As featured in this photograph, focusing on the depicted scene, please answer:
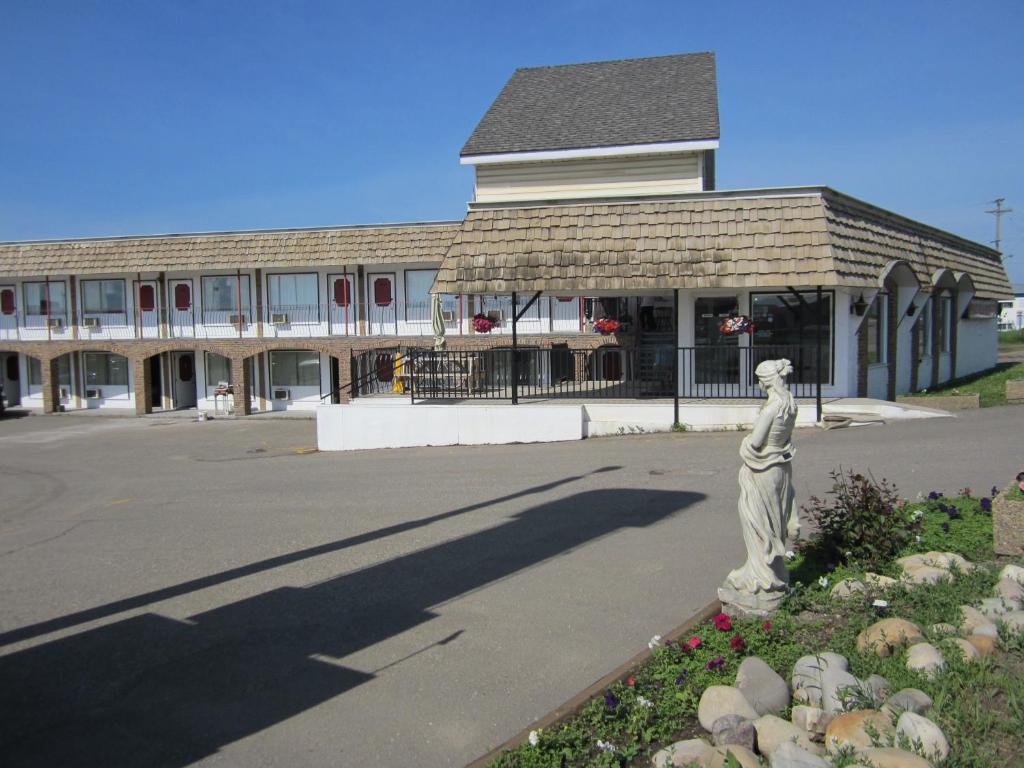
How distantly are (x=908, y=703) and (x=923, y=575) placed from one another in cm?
210

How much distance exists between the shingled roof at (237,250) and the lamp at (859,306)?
644 inches

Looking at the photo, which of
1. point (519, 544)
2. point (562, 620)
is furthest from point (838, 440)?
point (562, 620)

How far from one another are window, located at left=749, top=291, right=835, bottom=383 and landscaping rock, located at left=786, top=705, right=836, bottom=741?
39.4ft

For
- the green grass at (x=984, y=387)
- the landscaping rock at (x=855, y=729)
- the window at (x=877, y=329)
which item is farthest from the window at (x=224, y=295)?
the landscaping rock at (x=855, y=729)

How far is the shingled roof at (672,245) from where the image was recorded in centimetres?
1466

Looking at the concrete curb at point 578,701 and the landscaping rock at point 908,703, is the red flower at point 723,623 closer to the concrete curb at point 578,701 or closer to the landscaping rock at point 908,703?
the concrete curb at point 578,701

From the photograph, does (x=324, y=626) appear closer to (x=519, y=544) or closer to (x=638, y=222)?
(x=519, y=544)

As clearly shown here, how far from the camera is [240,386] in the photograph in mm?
32469

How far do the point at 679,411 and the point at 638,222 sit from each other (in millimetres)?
Answer: 3678

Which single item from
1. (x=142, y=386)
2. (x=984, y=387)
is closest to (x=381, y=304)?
(x=142, y=386)

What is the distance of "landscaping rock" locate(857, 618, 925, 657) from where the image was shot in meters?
5.09

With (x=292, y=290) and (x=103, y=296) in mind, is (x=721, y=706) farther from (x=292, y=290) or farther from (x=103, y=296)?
(x=103, y=296)

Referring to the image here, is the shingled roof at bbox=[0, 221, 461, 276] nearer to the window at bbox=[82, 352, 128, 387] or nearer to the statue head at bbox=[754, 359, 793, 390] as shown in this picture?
the window at bbox=[82, 352, 128, 387]

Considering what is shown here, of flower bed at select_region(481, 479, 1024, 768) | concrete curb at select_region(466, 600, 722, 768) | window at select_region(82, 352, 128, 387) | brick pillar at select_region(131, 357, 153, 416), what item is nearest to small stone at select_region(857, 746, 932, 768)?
flower bed at select_region(481, 479, 1024, 768)
